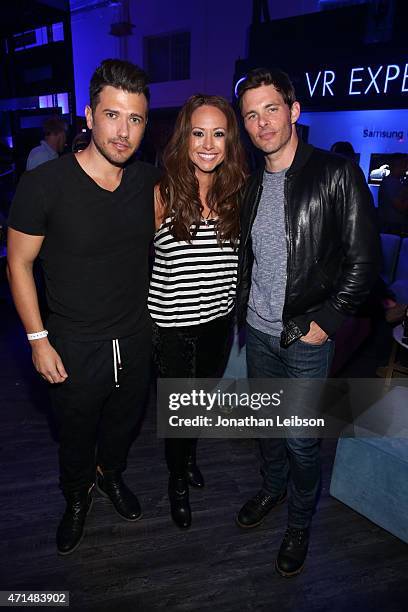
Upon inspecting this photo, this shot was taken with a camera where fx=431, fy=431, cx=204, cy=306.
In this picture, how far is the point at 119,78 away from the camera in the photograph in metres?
1.77

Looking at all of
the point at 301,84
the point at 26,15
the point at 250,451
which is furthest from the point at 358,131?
the point at 250,451

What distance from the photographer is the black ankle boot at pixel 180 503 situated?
2404 millimetres

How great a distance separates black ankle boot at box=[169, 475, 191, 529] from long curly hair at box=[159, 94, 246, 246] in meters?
1.37

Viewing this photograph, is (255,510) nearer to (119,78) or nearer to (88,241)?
(88,241)

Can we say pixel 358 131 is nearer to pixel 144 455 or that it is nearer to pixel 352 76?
pixel 352 76

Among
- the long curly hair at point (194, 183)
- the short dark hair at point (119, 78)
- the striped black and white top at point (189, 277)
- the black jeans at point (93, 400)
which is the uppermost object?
the short dark hair at point (119, 78)

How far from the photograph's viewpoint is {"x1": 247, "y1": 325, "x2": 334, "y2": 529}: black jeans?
1.96 meters

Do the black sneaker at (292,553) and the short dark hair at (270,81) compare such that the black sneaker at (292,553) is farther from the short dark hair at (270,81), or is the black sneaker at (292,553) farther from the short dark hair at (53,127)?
the short dark hair at (53,127)

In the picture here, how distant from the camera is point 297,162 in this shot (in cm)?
189

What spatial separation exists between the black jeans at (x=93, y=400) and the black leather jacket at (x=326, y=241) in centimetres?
76

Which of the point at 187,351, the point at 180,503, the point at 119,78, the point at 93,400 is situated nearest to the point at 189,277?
the point at 187,351

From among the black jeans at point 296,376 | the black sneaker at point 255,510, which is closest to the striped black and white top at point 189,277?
the black jeans at point 296,376

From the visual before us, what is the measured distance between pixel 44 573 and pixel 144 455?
3.41 feet

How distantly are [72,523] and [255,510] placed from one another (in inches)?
39.5
